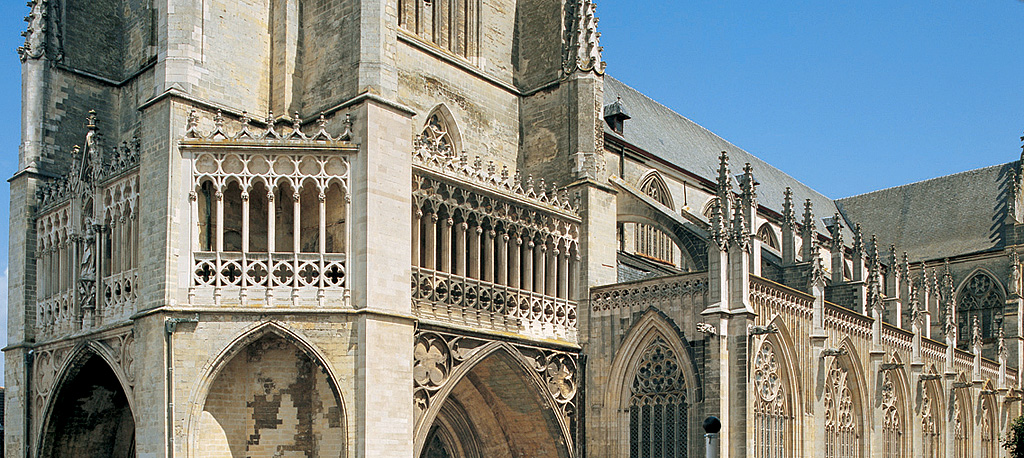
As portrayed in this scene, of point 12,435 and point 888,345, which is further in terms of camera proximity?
point 888,345

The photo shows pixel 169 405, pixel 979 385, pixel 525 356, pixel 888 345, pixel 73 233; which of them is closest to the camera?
pixel 169 405

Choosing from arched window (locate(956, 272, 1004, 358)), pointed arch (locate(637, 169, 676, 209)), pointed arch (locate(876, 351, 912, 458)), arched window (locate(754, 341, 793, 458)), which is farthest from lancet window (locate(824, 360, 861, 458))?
arched window (locate(956, 272, 1004, 358))

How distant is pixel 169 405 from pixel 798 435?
13.4 m

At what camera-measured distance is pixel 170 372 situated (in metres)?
17.3

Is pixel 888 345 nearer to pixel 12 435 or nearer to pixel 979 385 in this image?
pixel 979 385

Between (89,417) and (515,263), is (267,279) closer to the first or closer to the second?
(515,263)

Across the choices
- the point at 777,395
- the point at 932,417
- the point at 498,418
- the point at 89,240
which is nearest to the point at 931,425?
the point at 932,417

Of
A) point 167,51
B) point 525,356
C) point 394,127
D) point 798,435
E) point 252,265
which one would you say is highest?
point 167,51

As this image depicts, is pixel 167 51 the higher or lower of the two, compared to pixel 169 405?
higher

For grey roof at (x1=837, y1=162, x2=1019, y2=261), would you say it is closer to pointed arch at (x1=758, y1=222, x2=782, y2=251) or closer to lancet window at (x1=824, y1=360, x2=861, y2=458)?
pointed arch at (x1=758, y1=222, x2=782, y2=251)

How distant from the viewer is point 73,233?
20.5 meters

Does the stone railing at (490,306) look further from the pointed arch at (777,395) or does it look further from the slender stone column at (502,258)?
the pointed arch at (777,395)

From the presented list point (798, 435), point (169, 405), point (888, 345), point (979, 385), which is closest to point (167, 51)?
point (169, 405)

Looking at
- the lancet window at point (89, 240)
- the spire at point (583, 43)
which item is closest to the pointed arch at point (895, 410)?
the spire at point (583, 43)
